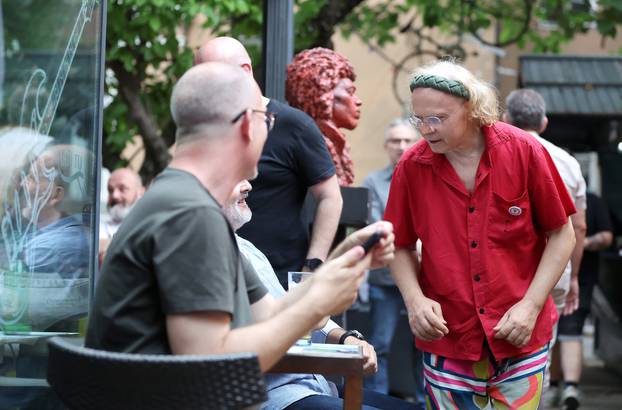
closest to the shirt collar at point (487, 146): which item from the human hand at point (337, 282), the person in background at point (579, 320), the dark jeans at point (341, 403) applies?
the dark jeans at point (341, 403)

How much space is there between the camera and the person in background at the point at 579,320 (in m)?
8.06

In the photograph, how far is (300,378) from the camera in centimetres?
391

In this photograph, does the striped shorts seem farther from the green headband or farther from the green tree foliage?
the green tree foliage

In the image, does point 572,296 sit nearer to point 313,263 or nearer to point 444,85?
point 313,263

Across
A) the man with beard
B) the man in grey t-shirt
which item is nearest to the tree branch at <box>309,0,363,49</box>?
the man with beard

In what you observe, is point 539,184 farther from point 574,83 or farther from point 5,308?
point 574,83

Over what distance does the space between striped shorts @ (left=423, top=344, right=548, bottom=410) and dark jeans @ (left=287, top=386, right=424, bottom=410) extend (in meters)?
0.20

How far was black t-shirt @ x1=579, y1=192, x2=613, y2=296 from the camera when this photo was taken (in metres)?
8.64

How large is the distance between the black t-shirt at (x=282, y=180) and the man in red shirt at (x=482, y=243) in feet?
3.31

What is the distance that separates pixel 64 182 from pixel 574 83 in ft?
27.2

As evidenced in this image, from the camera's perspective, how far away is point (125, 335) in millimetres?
2545

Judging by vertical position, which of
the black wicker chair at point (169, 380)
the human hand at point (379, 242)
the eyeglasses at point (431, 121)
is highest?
the eyeglasses at point (431, 121)

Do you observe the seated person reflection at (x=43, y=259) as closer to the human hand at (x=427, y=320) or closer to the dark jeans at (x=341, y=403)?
the dark jeans at (x=341, y=403)

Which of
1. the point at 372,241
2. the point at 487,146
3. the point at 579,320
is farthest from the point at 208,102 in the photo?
the point at 579,320
